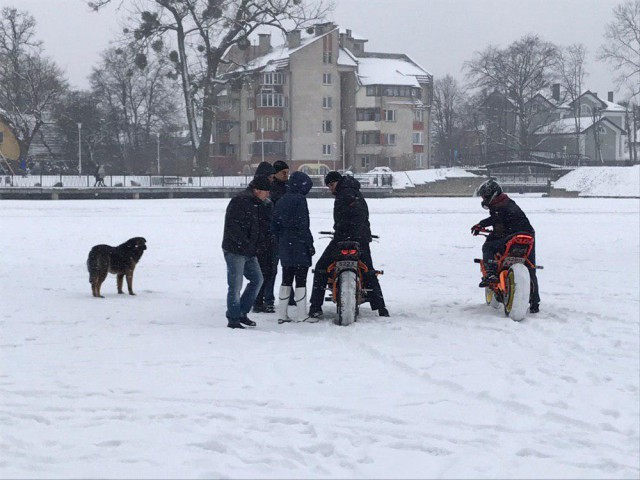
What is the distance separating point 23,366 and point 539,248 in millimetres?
14431

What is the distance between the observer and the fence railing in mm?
57188

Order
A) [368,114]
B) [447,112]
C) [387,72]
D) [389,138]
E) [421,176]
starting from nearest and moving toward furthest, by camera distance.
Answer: [421,176], [368,114], [389,138], [387,72], [447,112]

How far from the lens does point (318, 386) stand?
7.43 metres

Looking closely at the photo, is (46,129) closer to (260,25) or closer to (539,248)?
(260,25)

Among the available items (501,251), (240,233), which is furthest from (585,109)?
(240,233)

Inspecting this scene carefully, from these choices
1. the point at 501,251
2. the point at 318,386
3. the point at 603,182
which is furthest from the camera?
the point at 603,182

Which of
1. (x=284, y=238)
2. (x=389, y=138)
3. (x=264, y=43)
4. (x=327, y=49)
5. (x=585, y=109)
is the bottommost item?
(x=284, y=238)

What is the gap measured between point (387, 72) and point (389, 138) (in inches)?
241

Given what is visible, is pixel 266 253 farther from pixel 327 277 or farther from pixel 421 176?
pixel 421 176

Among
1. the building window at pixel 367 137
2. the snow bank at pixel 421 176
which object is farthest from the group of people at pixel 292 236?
the building window at pixel 367 137

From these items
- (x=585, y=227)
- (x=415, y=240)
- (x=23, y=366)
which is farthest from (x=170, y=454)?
(x=585, y=227)

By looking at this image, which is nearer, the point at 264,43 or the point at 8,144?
the point at 8,144

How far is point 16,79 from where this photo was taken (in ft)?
234

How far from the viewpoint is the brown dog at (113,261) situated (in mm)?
12617
